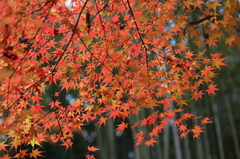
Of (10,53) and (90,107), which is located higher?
(10,53)

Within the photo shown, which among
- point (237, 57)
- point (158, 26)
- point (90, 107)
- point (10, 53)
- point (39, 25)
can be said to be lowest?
point (90, 107)

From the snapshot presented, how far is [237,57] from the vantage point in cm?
736

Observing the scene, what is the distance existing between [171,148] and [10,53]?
11.4 m

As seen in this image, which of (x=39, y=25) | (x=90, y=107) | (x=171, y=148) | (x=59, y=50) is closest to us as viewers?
(x=39, y=25)

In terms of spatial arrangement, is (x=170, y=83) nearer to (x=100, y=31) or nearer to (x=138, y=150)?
(x=100, y=31)

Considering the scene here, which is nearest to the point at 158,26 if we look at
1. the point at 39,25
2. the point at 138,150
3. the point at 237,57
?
the point at 39,25

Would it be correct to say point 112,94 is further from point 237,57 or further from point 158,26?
point 237,57

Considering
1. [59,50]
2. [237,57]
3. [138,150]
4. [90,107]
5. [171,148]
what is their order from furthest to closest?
[171,148] → [237,57] → [138,150] → [90,107] → [59,50]

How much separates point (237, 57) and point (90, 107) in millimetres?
6571

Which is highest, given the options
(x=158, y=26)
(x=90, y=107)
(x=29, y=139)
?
(x=158, y=26)

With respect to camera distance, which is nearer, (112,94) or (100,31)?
(100,31)

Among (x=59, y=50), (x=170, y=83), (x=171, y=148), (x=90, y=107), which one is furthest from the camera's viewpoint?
(x=171, y=148)

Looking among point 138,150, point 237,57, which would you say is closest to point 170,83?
point 138,150

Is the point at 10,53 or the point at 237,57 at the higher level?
the point at 237,57
